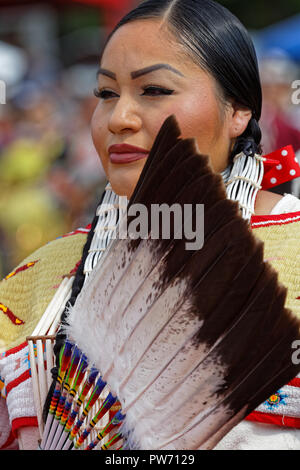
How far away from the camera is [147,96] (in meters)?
1.86

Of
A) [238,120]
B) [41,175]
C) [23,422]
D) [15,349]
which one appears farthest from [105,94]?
[41,175]

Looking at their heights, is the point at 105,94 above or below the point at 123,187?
above

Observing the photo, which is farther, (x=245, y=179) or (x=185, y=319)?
(x=245, y=179)

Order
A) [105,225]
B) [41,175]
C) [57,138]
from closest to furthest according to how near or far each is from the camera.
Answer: [105,225]
[41,175]
[57,138]

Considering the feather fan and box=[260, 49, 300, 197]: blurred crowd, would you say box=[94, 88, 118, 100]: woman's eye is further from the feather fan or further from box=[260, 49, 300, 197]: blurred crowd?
box=[260, 49, 300, 197]: blurred crowd

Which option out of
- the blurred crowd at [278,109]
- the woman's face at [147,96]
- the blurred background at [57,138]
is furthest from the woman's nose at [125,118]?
the blurred background at [57,138]

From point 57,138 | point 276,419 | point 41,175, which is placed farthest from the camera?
point 57,138

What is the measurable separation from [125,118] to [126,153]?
0.09 metres

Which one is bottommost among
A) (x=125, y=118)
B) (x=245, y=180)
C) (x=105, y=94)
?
(x=245, y=180)

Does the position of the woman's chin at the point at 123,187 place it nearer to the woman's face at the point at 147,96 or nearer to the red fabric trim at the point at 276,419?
the woman's face at the point at 147,96

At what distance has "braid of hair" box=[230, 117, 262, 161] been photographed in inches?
80.0

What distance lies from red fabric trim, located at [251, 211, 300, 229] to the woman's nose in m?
0.41

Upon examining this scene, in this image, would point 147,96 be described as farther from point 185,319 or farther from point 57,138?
point 57,138

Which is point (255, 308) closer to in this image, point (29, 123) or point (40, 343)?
point (40, 343)
